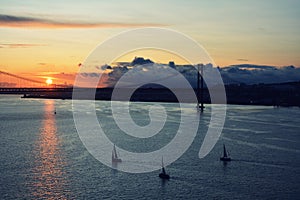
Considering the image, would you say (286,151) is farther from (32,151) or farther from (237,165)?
(32,151)

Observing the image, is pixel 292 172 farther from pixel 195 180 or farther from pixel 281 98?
pixel 281 98

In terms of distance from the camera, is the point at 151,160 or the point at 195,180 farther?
the point at 151,160

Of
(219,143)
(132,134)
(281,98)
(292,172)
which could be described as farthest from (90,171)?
(281,98)

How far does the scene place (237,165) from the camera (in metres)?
27.1

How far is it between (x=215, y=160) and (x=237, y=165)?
200cm

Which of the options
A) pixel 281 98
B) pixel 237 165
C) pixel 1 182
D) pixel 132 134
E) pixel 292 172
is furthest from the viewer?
pixel 281 98

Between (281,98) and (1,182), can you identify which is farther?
(281,98)

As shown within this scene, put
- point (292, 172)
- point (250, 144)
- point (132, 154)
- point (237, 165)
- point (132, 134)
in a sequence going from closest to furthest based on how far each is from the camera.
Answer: point (292, 172) → point (237, 165) → point (132, 154) → point (250, 144) → point (132, 134)

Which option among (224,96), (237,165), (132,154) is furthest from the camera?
(224,96)

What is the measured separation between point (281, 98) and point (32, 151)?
90744mm

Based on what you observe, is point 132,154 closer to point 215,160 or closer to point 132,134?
point 215,160

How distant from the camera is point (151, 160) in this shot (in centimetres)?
2856

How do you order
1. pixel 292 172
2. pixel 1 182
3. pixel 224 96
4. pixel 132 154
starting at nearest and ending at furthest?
pixel 1 182 < pixel 292 172 < pixel 132 154 < pixel 224 96

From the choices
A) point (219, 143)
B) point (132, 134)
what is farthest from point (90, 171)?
point (132, 134)
